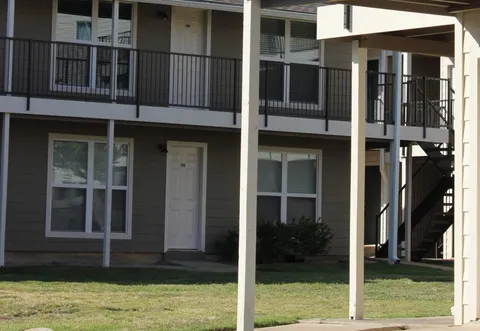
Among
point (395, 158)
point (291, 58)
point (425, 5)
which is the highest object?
point (291, 58)

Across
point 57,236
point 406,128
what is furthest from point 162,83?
point 406,128

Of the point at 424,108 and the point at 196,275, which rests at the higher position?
the point at 424,108

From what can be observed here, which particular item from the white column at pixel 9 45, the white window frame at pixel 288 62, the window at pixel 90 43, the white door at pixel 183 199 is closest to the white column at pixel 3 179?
the white column at pixel 9 45

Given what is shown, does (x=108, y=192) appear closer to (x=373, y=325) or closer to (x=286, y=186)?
(x=286, y=186)

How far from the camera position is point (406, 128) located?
24.3 meters

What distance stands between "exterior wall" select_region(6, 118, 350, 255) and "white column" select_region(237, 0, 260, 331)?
12613 millimetres

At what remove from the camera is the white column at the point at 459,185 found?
434 inches

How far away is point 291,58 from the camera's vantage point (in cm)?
2450

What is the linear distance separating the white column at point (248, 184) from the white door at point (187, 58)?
42.0ft

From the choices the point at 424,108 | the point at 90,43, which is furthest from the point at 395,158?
the point at 90,43

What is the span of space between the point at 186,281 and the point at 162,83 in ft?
19.5

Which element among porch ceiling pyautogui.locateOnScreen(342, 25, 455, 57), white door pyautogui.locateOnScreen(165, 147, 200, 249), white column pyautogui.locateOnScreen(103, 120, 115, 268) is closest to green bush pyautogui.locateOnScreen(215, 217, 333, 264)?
white door pyautogui.locateOnScreen(165, 147, 200, 249)

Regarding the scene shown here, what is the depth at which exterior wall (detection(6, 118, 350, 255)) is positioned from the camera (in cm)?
2158

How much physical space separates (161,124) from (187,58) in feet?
6.97
